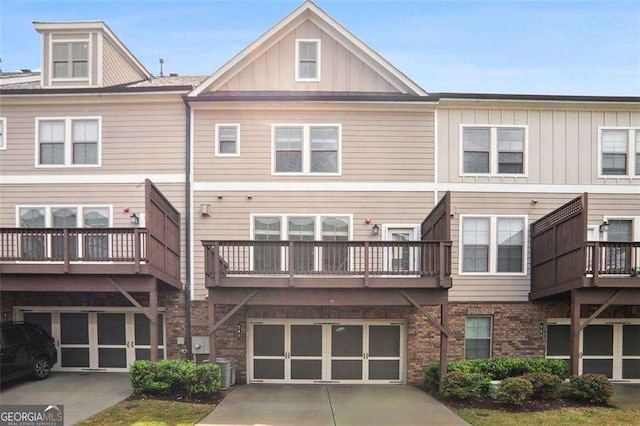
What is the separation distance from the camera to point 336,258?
10250 mm

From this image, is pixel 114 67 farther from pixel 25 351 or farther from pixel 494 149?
pixel 494 149

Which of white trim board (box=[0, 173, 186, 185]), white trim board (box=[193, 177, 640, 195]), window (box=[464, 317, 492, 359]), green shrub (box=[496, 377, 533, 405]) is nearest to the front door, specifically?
white trim board (box=[0, 173, 186, 185])

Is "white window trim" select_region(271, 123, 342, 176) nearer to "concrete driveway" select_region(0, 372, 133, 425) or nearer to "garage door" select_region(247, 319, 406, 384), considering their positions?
"garage door" select_region(247, 319, 406, 384)

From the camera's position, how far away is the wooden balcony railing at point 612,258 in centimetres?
980

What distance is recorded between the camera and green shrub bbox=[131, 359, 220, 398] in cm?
950

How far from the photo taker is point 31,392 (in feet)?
32.4

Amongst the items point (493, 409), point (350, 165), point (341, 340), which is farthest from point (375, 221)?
point (493, 409)

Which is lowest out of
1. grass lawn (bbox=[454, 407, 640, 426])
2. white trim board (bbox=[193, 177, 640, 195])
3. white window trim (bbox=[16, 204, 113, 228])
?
grass lawn (bbox=[454, 407, 640, 426])

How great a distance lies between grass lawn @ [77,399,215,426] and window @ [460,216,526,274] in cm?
761

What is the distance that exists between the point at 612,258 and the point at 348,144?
7168 millimetres

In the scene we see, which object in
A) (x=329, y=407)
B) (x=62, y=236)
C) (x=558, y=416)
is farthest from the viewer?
(x=62, y=236)

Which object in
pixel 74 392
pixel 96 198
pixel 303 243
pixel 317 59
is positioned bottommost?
pixel 74 392

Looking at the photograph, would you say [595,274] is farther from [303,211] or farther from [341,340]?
[303,211]

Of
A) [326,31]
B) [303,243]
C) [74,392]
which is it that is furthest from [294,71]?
[74,392]
